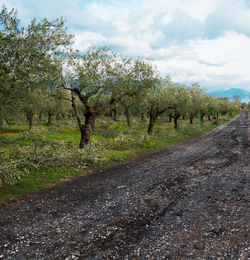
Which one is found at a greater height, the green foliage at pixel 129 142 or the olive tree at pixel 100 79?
the olive tree at pixel 100 79

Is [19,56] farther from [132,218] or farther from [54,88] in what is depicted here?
[132,218]

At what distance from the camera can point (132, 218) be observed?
29.8ft

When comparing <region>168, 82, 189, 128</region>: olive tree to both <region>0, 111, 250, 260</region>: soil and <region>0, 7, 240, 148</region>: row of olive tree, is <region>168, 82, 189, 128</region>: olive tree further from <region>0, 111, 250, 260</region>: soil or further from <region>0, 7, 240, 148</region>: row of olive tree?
<region>0, 111, 250, 260</region>: soil

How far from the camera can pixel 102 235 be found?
7.84m

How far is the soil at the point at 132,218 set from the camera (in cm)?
696

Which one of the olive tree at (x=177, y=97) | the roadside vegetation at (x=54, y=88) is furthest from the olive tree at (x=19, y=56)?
the olive tree at (x=177, y=97)

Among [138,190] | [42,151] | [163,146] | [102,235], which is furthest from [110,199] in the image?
[163,146]

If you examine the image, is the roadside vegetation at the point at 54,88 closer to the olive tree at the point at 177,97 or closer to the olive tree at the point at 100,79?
the olive tree at the point at 100,79

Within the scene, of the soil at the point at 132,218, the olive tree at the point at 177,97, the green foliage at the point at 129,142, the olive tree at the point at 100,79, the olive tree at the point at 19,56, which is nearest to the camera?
the soil at the point at 132,218

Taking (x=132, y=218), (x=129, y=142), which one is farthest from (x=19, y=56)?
(x=129, y=142)

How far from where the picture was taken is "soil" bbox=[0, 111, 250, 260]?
6.96 m

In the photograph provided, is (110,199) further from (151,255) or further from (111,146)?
(111,146)

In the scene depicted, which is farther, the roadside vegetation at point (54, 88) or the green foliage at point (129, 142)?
the green foliage at point (129, 142)

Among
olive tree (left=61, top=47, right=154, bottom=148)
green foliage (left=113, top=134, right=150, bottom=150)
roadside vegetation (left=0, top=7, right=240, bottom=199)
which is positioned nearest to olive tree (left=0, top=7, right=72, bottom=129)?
roadside vegetation (left=0, top=7, right=240, bottom=199)
